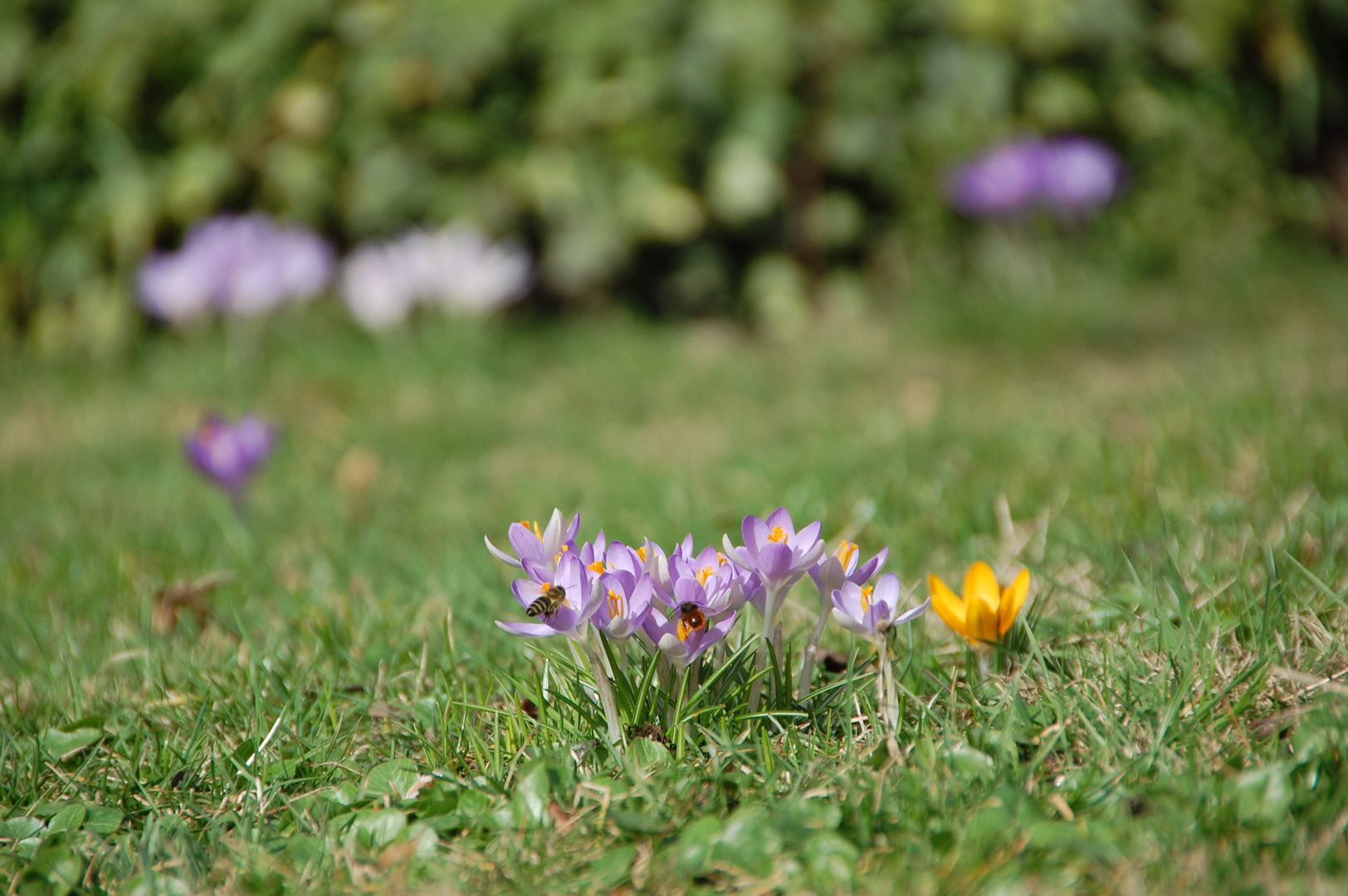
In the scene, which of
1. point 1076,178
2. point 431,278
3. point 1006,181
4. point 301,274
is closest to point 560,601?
point 431,278

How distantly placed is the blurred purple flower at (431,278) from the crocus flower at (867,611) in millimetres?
3374

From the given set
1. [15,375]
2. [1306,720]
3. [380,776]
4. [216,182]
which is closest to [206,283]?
[216,182]

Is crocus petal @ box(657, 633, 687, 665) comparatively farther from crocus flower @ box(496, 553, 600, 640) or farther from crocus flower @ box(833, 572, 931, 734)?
crocus flower @ box(833, 572, 931, 734)

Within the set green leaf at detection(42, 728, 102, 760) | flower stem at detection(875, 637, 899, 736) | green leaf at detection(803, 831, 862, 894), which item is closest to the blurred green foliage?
green leaf at detection(42, 728, 102, 760)

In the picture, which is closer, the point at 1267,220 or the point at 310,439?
the point at 310,439

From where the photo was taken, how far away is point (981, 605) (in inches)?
53.6

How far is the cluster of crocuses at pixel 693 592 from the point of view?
1.22m

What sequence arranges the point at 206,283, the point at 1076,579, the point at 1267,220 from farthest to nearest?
the point at 1267,220 → the point at 206,283 → the point at 1076,579

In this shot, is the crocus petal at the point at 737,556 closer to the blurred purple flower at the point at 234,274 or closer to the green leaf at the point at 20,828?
the green leaf at the point at 20,828

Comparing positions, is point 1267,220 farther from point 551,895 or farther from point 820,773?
point 551,895

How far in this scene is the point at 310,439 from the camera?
3604 millimetres

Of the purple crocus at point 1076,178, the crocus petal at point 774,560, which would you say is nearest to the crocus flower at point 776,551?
the crocus petal at point 774,560

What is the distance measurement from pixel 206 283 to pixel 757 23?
2.57 m

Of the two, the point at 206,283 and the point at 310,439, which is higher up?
the point at 206,283
